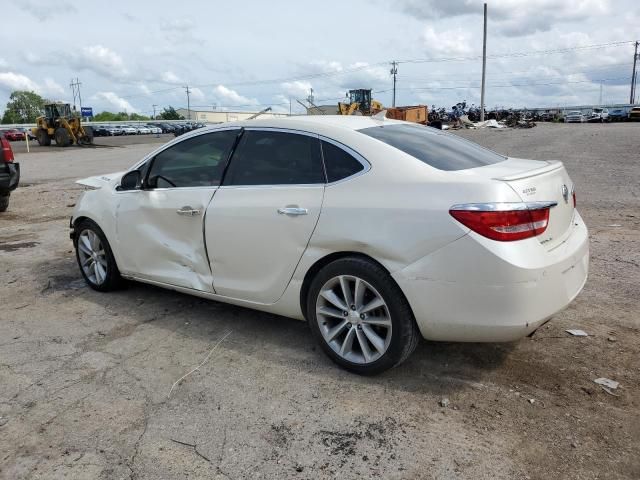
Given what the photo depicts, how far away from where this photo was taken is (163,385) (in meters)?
3.47

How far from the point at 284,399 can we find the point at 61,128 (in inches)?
1521

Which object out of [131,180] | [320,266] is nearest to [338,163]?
[320,266]

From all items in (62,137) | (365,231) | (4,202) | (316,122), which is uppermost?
(316,122)

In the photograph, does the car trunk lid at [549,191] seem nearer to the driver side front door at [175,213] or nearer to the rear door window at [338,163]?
the rear door window at [338,163]

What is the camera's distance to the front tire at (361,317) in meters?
3.24

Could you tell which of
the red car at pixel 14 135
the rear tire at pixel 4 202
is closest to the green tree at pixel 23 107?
the red car at pixel 14 135

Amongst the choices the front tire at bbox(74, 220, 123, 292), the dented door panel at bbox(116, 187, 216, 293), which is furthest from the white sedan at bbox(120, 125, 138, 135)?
the dented door panel at bbox(116, 187, 216, 293)

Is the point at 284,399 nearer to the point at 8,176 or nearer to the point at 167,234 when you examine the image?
the point at 167,234

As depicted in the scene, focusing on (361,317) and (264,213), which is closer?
(361,317)

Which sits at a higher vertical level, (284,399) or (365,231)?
(365,231)

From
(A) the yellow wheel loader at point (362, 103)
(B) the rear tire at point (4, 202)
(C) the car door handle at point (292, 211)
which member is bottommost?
(B) the rear tire at point (4, 202)

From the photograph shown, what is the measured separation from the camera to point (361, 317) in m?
3.41

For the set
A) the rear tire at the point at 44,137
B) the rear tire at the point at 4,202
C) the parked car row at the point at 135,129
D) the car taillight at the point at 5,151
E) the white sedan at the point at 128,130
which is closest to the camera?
the car taillight at the point at 5,151

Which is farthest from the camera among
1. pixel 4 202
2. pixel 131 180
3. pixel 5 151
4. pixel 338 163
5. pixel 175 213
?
pixel 4 202
